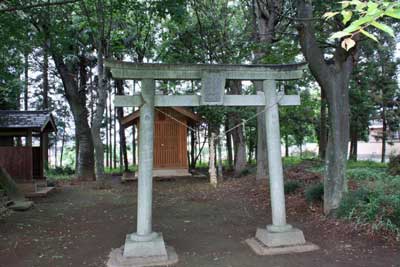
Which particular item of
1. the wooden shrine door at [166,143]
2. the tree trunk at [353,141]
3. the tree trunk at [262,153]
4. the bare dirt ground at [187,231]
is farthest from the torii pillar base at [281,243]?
the tree trunk at [353,141]

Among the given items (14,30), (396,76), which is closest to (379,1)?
(14,30)

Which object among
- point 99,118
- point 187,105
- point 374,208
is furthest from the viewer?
point 99,118

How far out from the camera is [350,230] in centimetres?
599

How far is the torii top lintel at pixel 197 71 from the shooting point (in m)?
5.29

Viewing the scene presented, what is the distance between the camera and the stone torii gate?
16.7 ft

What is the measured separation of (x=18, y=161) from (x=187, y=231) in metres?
7.40

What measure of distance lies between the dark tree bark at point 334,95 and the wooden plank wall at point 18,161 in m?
Answer: 9.21

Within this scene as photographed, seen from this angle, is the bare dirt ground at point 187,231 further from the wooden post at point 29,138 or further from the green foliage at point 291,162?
the green foliage at point 291,162

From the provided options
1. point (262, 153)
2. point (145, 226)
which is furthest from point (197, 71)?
point (262, 153)

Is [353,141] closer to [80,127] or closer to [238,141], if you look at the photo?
[238,141]

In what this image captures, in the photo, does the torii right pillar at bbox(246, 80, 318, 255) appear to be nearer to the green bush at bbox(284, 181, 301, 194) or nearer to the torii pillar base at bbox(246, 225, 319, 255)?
the torii pillar base at bbox(246, 225, 319, 255)

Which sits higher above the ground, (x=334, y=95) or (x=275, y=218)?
(x=334, y=95)

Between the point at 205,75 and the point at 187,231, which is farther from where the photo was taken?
the point at 187,231

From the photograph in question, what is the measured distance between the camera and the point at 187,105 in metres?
5.52
